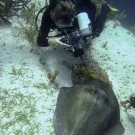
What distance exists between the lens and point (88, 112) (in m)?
3.21

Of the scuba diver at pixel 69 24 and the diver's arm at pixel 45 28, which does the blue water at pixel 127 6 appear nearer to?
the diver's arm at pixel 45 28

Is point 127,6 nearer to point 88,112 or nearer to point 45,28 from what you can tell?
point 45,28

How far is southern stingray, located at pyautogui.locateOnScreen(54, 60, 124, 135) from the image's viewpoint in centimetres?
315

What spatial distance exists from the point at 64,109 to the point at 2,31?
12.6 feet

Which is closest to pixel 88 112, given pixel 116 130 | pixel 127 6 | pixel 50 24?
pixel 116 130

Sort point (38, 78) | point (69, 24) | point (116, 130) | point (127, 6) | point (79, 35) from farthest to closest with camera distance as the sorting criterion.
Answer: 1. point (127, 6)
2. point (38, 78)
3. point (79, 35)
4. point (69, 24)
5. point (116, 130)

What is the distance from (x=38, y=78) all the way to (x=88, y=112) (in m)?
2.05

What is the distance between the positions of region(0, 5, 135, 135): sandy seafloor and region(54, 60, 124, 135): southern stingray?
0.56 m

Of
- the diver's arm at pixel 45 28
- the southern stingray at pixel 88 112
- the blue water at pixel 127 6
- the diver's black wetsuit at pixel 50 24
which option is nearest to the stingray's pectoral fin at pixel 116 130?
the southern stingray at pixel 88 112

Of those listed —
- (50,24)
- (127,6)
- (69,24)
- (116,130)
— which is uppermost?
(69,24)

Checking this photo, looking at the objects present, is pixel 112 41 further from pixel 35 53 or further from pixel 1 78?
pixel 1 78

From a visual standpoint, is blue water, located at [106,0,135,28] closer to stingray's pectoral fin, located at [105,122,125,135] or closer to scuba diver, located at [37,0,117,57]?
scuba diver, located at [37,0,117,57]

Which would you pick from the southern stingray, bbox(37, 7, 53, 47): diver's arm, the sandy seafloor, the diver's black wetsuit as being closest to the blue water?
the sandy seafloor

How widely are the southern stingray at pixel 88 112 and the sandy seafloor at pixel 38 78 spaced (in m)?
0.56
